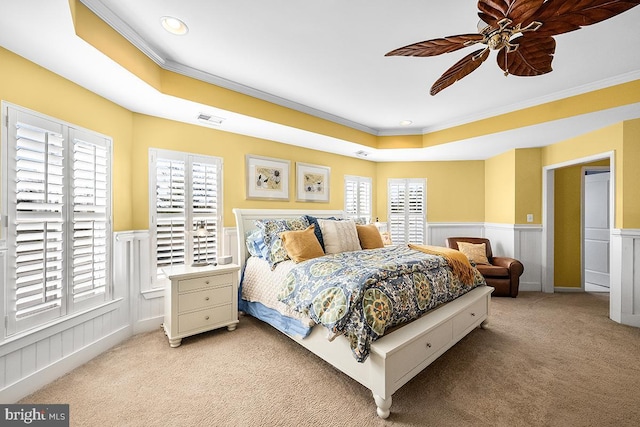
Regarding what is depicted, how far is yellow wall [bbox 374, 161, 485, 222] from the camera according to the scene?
533 centimetres

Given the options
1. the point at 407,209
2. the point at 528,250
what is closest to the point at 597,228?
the point at 528,250

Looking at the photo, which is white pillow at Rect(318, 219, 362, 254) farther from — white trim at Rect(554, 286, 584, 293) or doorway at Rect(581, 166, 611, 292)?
doorway at Rect(581, 166, 611, 292)

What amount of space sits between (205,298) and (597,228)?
6937 mm

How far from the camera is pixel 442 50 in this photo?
64.9 inches

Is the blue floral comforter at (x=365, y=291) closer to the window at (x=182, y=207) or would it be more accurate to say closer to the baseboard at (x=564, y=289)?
the window at (x=182, y=207)

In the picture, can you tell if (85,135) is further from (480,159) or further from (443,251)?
(480,159)

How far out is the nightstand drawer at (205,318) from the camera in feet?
8.50

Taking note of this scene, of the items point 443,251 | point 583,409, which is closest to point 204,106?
point 443,251

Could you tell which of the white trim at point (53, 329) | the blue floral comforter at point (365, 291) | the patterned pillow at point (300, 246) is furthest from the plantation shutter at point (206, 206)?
the blue floral comforter at point (365, 291)

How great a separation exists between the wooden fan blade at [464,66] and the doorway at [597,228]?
15.0 feet

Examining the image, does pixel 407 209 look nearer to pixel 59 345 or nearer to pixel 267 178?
pixel 267 178

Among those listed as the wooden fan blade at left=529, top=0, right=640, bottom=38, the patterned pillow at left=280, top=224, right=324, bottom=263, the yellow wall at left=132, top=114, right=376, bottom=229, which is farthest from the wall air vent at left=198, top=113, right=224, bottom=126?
the wooden fan blade at left=529, top=0, right=640, bottom=38

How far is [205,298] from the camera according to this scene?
108 inches

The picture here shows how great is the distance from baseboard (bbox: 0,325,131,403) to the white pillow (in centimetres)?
239
